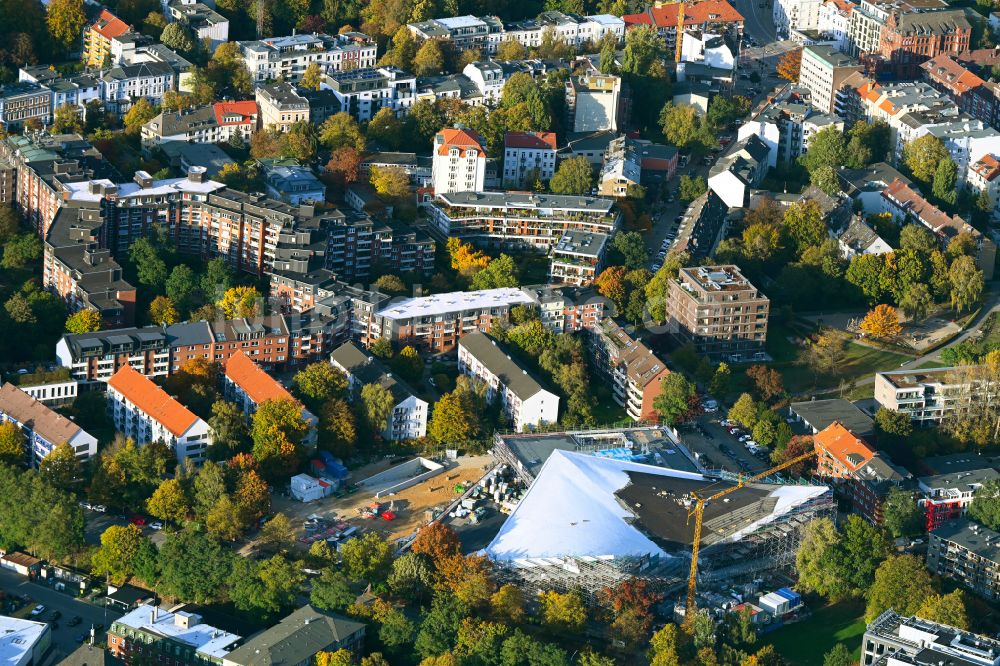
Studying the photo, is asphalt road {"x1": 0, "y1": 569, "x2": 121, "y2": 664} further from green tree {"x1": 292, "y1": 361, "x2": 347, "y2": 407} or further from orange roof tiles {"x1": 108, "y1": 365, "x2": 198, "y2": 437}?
green tree {"x1": 292, "y1": 361, "x2": 347, "y2": 407}

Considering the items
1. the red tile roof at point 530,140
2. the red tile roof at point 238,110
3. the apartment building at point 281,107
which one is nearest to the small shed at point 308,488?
the apartment building at point 281,107

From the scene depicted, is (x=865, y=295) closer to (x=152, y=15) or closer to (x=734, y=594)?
(x=734, y=594)

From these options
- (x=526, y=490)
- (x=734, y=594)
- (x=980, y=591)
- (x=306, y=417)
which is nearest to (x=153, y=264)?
(x=306, y=417)

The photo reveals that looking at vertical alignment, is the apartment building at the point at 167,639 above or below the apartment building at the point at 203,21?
below

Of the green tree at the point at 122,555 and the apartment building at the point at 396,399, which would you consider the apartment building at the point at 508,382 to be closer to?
the apartment building at the point at 396,399

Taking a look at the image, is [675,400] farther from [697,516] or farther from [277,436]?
[277,436]

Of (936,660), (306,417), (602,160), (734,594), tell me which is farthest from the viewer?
(602,160)

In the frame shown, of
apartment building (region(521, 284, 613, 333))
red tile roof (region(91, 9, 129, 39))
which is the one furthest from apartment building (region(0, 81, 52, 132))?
apartment building (region(521, 284, 613, 333))
